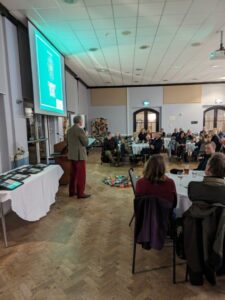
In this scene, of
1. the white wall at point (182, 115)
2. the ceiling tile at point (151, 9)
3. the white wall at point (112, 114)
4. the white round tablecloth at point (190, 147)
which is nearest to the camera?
the ceiling tile at point (151, 9)

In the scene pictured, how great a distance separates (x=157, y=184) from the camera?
2.15 metres

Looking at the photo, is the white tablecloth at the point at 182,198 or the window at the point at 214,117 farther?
the window at the point at 214,117

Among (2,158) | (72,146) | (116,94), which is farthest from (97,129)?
(2,158)

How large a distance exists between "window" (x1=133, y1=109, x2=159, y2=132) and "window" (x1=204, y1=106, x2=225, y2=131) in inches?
108

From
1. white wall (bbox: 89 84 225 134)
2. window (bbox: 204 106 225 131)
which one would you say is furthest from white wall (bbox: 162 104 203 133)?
window (bbox: 204 106 225 131)

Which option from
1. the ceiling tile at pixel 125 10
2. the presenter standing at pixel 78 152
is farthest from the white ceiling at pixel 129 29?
the presenter standing at pixel 78 152

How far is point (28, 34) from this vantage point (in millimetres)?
3910

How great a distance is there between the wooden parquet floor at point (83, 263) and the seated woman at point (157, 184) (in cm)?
78

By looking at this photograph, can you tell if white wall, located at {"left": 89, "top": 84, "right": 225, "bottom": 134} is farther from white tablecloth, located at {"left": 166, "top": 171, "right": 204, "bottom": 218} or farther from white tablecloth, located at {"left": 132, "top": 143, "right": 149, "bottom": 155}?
white tablecloth, located at {"left": 166, "top": 171, "right": 204, "bottom": 218}

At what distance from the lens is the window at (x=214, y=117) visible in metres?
11.7

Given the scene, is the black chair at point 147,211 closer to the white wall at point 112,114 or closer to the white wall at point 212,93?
the white wall at point 112,114

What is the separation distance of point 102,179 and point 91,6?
3.90 meters

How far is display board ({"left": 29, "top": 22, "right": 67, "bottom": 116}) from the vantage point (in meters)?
4.06

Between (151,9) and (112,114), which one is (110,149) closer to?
(151,9)
